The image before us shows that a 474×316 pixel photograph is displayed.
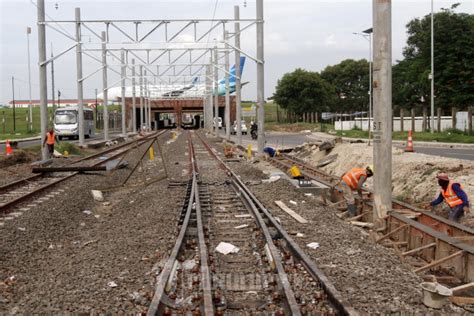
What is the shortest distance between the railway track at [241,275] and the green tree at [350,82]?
296 feet

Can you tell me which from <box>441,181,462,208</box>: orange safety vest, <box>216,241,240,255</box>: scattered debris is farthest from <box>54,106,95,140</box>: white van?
<box>216,241,240,255</box>: scattered debris

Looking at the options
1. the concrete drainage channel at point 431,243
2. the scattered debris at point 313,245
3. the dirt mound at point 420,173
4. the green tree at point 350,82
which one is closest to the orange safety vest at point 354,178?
the concrete drainage channel at point 431,243

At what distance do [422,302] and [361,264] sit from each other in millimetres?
1650

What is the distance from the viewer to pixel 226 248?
334 inches

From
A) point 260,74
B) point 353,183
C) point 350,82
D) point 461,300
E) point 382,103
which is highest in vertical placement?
point 350,82

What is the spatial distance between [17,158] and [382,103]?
20.8 meters

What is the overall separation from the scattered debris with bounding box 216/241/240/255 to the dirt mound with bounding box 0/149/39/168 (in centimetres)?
1843

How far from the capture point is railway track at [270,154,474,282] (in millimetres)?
7809

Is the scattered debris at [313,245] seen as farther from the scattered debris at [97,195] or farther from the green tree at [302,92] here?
the green tree at [302,92]

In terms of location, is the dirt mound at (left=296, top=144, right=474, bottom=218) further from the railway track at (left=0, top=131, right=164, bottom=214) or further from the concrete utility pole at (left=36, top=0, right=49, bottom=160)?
the concrete utility pole at (left=36, top=0, right=49, bottom=160)

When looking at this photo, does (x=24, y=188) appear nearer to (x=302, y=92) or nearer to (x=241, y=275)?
(x=241, y=275)

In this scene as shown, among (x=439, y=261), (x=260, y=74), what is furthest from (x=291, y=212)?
(x=260, y=74)

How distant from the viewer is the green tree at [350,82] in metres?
98.9

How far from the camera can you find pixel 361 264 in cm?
761
